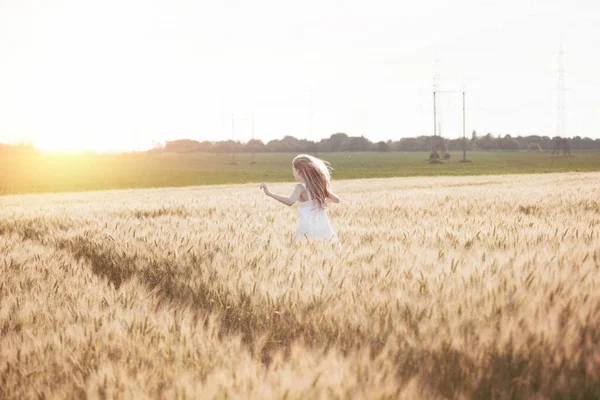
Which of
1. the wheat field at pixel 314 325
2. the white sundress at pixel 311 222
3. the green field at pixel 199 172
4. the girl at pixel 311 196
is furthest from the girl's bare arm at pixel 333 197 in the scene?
the green field at pixel 199 172

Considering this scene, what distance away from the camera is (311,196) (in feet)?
19.7

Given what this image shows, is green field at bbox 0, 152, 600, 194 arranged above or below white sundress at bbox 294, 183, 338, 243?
above

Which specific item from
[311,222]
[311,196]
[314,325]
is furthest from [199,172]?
[314,325]

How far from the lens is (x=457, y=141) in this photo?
17175 centimetres

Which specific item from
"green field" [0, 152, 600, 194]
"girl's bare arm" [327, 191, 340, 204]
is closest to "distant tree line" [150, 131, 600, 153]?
"green field" [0, 152, 600, 194]

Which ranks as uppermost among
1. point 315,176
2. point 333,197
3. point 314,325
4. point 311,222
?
point 315,176

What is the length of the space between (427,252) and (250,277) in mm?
1401

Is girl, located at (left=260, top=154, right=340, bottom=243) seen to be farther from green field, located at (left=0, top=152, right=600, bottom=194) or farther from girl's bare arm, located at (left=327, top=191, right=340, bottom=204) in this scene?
green field, located at (left=0, top=152, right=600, bottom=194)

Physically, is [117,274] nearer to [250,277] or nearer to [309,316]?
[250,277]

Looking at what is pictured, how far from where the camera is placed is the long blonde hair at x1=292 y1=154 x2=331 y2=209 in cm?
584

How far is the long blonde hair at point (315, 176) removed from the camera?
19.2 ft

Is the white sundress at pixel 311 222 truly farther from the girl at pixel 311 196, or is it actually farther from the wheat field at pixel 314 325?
the wheat field at pixel 314 325

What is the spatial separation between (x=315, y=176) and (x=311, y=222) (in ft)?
1.89

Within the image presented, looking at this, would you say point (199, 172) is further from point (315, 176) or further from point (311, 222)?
point (311, 222)
